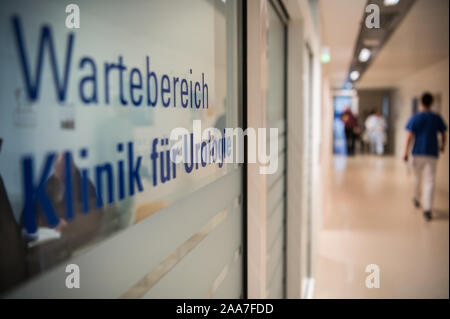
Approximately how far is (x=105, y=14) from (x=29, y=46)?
0.58 feet

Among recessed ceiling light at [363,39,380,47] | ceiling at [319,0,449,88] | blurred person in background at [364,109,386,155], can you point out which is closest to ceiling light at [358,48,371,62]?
ceiling at [319,0,449,88]

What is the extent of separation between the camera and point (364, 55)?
24.8 feet

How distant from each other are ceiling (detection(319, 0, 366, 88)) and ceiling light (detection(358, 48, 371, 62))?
0.18 m

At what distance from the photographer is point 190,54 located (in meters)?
0.94

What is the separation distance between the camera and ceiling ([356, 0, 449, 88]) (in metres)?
4.34

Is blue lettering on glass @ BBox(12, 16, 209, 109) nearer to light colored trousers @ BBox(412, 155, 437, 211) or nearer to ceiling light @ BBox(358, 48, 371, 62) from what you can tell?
light colored trousers @ BBox(412, 155, 437, 211)

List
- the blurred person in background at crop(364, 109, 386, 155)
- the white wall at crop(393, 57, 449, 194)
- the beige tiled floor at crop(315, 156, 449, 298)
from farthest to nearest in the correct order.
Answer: the blurred person in background at crop(364, 109, 386, 155)
the white wall at crop(393, 57, 449, 194)
the beige tiled floor at crop(315, 156, 449, 298)

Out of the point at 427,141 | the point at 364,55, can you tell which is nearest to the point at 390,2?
the point at 427,141

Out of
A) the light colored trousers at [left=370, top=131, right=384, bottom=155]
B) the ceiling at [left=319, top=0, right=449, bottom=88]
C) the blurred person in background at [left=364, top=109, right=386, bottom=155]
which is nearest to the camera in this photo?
the ceiling at [left=319, top=0, right=449, bottom=88]

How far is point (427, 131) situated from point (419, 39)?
1.37 m

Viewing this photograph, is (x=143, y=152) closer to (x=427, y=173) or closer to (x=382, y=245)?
(x=382, y=245)

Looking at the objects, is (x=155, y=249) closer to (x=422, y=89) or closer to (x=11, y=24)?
(x=11, y=24)

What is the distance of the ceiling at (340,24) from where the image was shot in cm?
409
